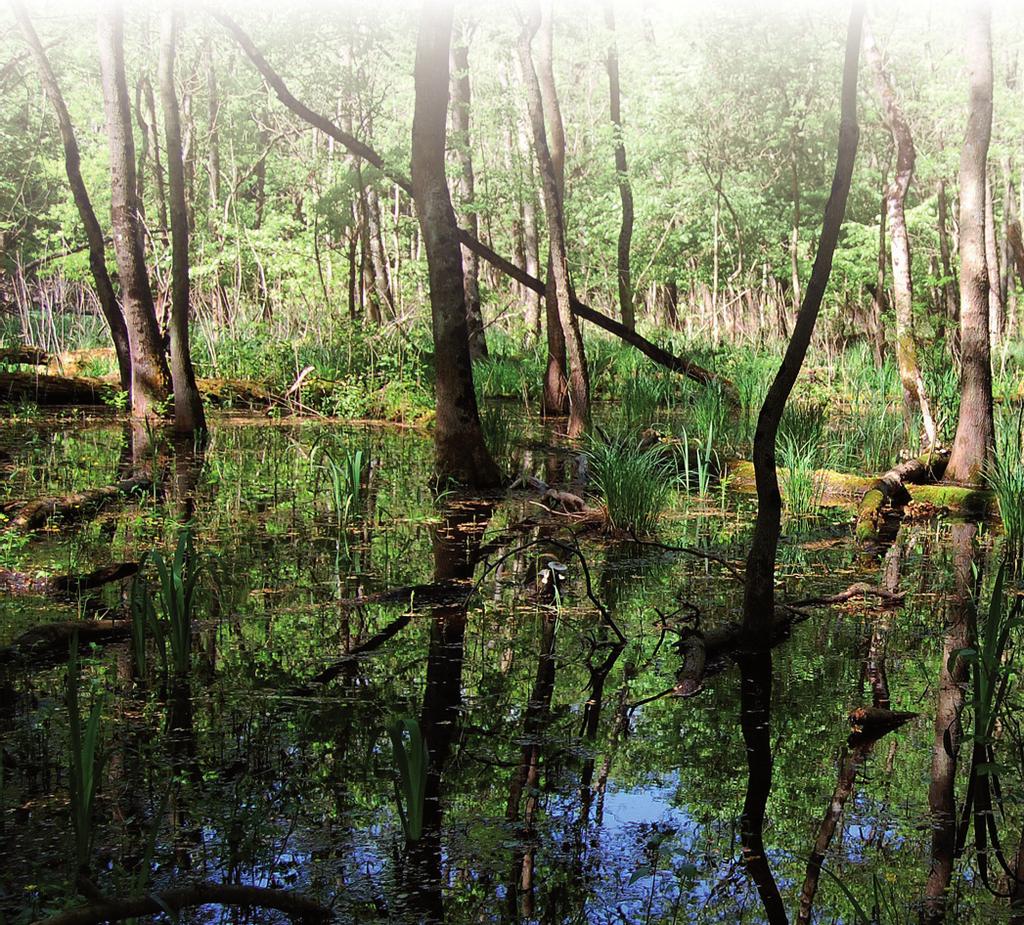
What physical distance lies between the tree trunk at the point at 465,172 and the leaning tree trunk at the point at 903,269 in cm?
672

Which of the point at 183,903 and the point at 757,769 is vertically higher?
the point at 183,903

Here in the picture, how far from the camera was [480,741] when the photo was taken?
337 cm

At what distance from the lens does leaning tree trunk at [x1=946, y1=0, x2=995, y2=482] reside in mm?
8133

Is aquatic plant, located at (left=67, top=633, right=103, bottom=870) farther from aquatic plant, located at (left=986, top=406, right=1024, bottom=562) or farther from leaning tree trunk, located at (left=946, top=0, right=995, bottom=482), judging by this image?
leaning tree trunk, located at (left=946, top=0, right=995, bottom=482)

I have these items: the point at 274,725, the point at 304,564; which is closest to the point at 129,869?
the point at 274,725

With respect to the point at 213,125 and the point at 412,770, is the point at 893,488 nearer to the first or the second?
the point at 412,770

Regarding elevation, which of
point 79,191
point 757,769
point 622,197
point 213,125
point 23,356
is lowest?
point 757,769

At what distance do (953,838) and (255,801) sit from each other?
6.03ft

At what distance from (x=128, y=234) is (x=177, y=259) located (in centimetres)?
70

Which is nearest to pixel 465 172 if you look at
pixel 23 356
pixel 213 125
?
pixel 213 125

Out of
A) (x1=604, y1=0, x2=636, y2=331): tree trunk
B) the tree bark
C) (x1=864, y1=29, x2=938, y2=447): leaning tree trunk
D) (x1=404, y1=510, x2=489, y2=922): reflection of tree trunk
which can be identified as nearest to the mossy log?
(x1=864, y1=29, x2=938, y2=447): leaning tree trunk

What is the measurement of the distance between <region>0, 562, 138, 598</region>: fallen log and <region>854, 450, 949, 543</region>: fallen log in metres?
4.55

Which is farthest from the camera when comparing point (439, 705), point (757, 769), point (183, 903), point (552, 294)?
point (552, 294)

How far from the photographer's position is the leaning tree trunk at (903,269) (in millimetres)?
9086
